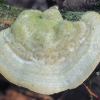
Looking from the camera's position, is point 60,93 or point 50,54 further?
point 60,93

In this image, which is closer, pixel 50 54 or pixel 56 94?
pixel 50 54

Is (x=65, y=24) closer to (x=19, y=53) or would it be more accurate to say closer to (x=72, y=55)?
(x=72, y=55)

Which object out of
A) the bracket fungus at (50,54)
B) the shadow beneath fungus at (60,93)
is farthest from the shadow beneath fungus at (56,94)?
the bracket fungus at (50,54)

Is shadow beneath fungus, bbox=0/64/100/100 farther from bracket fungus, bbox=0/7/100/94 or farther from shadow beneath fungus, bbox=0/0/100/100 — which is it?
bracket fungus, bbox=0/7/100/94

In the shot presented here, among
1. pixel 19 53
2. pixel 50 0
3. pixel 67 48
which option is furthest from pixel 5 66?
pixel 50 0

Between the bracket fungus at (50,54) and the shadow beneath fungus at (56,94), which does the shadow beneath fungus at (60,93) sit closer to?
the shadow beneath fungus at (56,94)

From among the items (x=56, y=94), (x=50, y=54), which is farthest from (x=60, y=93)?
(x=50, y=54)

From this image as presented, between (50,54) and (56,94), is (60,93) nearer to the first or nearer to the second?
(56,94)

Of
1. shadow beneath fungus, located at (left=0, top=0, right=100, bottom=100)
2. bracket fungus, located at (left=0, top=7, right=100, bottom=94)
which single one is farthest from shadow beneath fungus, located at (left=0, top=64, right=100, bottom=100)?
bracket fungus, located at (left=0, top=7, right=100, bottom=94)

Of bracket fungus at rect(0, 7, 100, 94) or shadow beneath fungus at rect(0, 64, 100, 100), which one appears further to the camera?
shadow beneath fungus at rect(0, 64, 100, 100)

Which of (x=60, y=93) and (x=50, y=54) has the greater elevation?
(x=50, y=54)
